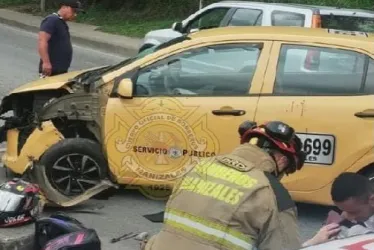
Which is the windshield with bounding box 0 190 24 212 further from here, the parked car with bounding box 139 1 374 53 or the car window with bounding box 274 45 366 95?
the parked car with bounding box 139 1 374 53

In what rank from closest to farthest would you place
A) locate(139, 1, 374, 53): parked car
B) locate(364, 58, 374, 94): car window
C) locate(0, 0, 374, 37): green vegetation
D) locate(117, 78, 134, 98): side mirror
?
locate(364, 58, 374, 94): car window < locate(117, 78, 134, 98): side mirror < locate(139, 1, 374, 53): parked car < locate(0, 0, 374, 37): green vegetation

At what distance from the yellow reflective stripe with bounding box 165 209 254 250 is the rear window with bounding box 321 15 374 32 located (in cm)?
904

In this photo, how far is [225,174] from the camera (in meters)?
2.85

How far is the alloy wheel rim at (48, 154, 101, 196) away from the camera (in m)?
6.39

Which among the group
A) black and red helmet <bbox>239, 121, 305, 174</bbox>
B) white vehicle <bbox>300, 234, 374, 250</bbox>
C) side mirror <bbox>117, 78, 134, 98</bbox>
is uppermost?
black and red helmet <bbox>239, 121, 305, 174</bbox>

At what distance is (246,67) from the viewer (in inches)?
243

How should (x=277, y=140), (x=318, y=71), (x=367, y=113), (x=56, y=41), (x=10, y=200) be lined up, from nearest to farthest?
(x=277, y=140) → (x=10, y=200) → (x=367, y=113) → (x=318, y=71) → (x=56, y=41)

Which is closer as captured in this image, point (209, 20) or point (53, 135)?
point (53, 135)

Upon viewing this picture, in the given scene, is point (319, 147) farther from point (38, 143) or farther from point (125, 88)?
point (38, 143)

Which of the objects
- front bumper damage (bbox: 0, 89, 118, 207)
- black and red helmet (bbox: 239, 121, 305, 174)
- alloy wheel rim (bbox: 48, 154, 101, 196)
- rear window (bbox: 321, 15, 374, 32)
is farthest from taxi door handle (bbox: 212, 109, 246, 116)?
rear window (bbox: 321, 15, 374, 32)

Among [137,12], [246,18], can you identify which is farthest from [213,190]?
[137,12]

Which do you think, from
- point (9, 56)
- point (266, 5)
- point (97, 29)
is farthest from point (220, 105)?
point (97, 29)

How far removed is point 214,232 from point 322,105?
3283 millimetres

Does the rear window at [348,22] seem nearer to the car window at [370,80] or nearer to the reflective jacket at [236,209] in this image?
the car window at [370,80]
